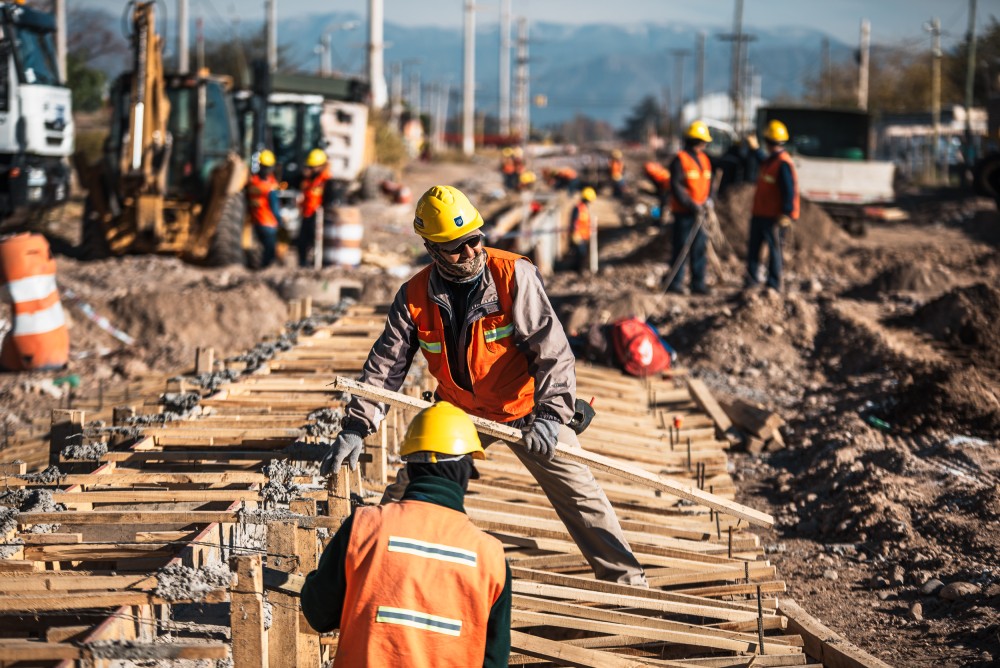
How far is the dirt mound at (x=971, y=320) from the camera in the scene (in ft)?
36.1

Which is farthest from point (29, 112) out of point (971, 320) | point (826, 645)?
point (826, 645)

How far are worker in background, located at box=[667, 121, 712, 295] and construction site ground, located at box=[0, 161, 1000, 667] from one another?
18.1 inches

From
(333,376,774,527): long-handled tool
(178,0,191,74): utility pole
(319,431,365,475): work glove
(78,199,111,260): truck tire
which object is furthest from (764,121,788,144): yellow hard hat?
(178,0,191,74): utility pole

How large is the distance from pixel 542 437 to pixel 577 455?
0.16m

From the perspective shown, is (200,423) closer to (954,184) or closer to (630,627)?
(630,627)

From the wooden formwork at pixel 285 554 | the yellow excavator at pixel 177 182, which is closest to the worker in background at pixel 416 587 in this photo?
the wooden formwork at pixel 285 554

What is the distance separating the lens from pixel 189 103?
16.6 m

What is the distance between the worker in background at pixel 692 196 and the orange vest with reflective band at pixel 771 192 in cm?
60

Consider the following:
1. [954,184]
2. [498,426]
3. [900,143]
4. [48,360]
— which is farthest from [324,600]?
[900,143]

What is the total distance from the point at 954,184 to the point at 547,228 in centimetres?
1862

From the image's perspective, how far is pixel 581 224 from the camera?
61.9 feet

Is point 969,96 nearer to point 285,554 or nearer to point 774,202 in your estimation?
point 774,202

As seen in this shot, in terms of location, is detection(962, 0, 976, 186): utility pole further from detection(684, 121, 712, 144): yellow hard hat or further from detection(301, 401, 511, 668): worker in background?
detection(301, 401, 511, 668): worker in background

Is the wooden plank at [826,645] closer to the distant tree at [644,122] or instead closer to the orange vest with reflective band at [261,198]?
the orange vest with reflective band at [261,198]
